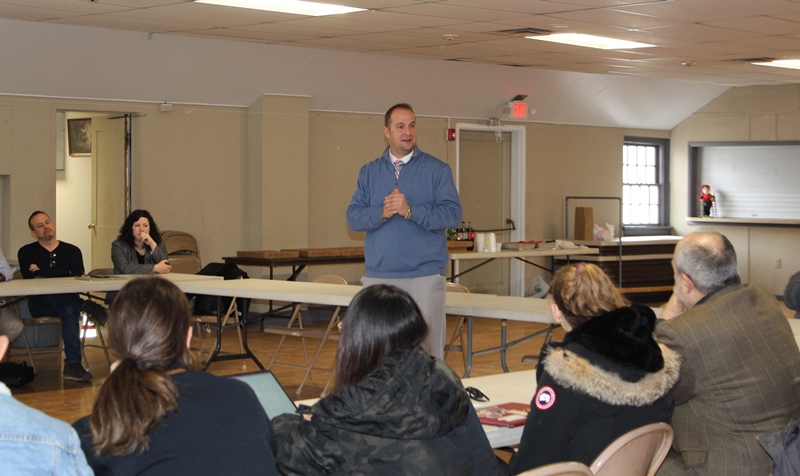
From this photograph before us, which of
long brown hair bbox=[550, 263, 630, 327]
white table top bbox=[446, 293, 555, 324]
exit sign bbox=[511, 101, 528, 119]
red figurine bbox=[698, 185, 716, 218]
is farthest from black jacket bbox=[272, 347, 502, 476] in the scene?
red figurine bbox=[698, 185, 716, 218]

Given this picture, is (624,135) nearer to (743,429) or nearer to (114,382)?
(743,429)

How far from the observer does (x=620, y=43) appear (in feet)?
29.5

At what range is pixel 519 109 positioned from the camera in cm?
1164

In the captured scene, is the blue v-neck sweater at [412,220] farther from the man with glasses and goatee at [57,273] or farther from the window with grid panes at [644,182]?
the window with grid panes at [644,182]

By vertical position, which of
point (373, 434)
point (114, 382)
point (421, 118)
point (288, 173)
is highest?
point (421, 118)

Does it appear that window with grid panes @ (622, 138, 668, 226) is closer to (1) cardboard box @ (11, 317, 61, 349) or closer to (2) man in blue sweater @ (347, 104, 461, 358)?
(1) cardboard box @ (11, 317, 61, 349)

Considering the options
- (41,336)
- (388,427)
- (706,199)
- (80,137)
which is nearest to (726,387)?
(388,427)

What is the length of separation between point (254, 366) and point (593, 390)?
18.3ft

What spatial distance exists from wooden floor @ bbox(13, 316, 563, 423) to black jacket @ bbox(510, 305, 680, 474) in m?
3.98

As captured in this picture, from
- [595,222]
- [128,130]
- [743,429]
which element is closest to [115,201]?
[128,130]

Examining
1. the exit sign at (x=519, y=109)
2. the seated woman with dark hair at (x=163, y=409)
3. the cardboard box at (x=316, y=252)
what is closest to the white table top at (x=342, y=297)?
the cardboard box at (x=316, y=252)

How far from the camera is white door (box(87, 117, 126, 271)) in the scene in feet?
32.1

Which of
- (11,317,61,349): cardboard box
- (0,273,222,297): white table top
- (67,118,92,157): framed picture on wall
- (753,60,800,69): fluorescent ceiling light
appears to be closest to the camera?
(0,273,222,297): white table top

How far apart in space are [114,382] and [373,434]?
1.89 feet
